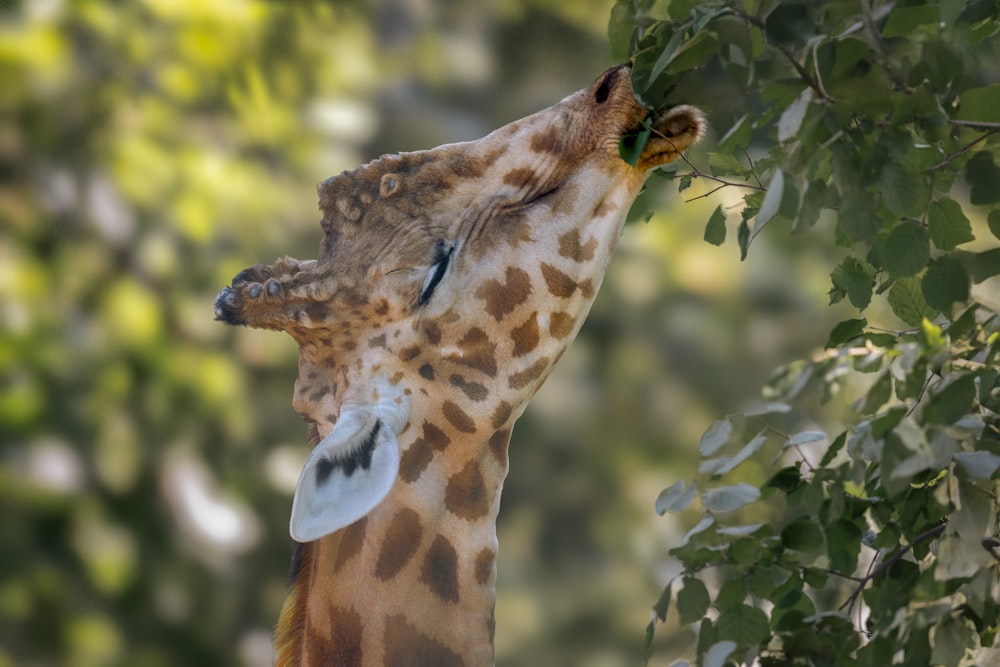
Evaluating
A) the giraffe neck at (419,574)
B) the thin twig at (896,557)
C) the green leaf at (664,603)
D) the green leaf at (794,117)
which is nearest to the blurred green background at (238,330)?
the giraffe neck at (419,574)

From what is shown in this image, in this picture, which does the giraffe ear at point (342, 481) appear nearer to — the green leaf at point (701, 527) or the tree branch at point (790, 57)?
the green leaf at point (701, 527)

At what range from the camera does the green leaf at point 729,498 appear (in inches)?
47.6

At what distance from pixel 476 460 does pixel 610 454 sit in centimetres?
355

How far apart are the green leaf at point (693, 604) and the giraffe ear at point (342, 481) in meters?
0.35

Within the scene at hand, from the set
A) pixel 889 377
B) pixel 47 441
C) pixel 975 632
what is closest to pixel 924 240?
pixel 889 377

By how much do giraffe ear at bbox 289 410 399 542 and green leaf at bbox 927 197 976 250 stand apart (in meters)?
0.65

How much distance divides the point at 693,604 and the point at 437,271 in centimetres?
53

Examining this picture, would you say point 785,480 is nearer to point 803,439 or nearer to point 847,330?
point 803,439

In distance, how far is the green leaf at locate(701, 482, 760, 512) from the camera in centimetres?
121

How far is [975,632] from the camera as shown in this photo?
1.21 m

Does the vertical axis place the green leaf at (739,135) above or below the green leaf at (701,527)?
above

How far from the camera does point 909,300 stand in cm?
137

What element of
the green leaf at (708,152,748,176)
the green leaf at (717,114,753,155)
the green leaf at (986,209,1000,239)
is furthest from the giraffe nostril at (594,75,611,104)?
the green leaf at (986,209,1000,239)

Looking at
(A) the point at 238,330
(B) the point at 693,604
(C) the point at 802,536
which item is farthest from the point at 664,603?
(A) the point at 238,330
